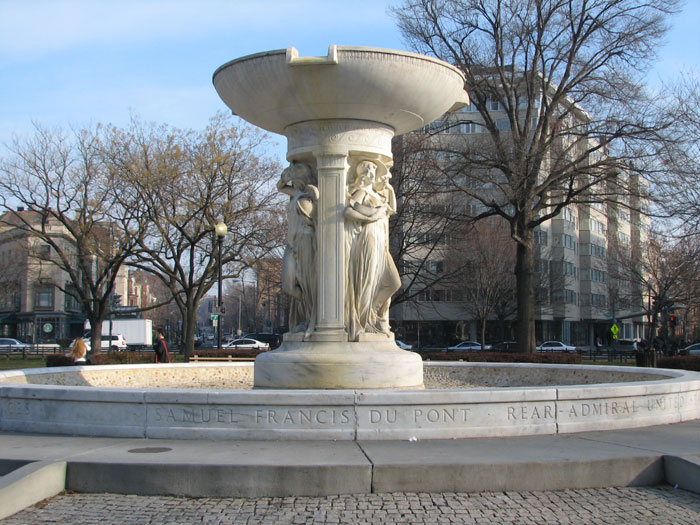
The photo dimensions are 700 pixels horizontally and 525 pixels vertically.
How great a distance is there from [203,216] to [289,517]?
28.3 meters

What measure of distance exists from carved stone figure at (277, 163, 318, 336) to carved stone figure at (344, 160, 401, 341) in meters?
0.53

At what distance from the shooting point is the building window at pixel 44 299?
76.6 m

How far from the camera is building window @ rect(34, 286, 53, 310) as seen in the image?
76.6 meters

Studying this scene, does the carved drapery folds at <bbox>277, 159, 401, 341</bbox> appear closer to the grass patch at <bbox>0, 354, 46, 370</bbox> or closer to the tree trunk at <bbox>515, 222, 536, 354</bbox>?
the tree trunk at <bbox>515, 222, 536, 354</bbox>

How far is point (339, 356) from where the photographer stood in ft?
33.5

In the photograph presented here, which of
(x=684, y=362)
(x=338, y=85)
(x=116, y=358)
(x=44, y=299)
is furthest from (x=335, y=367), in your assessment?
(x=44, y=299)

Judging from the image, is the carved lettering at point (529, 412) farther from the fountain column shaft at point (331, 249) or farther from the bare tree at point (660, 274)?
the bare tree at point (660, 274)

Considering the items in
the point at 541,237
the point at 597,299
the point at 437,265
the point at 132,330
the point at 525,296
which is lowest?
the point at 132,330

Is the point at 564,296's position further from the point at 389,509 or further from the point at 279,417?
the point at 389,509

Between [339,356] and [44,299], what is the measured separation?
7386cm

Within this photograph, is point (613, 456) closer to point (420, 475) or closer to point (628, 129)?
point (420, 475)

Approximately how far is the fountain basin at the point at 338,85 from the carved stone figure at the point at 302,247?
87 centimetres

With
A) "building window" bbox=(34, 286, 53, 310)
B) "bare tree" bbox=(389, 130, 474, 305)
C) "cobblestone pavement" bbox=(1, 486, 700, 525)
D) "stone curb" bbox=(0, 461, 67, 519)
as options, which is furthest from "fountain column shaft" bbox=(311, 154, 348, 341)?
"building window" bbox=(34, 286, 53, 310)

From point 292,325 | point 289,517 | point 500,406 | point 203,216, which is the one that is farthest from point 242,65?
point 203,216
